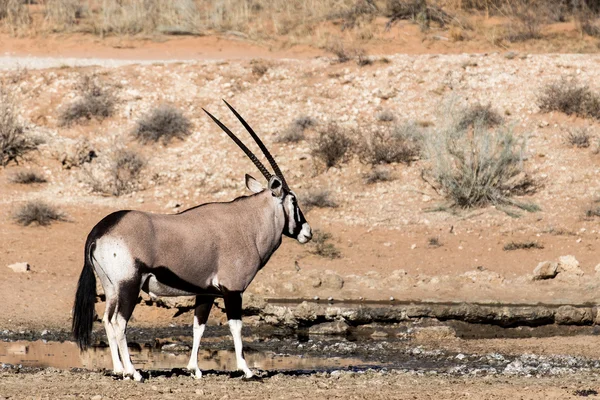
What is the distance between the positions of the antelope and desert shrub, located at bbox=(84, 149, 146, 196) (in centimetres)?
1030

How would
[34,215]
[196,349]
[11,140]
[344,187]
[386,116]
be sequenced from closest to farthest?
[196,349] → [34,215] → [344,187] → [11,140] → [386,116]

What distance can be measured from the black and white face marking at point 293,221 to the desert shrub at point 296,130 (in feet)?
37.7

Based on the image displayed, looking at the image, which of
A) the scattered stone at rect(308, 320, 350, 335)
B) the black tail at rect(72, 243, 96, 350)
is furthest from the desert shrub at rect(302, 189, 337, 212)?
the black tail at rect(72, 243, 96, 350)

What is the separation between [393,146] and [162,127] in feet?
14.9

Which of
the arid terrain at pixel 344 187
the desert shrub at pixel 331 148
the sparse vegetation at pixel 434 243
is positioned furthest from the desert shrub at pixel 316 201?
the sparse vegetation at pixel 434 243

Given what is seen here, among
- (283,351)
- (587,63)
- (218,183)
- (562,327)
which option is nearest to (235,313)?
(283,351)

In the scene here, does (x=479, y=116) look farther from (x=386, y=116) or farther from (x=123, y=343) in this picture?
(x=123, y=343)

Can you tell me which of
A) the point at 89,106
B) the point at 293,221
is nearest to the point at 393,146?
the point at 89,106

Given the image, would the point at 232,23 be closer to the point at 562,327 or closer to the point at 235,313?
the point at 562,327

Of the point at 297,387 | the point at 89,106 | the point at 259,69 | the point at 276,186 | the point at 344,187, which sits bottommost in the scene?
the point at 344,187

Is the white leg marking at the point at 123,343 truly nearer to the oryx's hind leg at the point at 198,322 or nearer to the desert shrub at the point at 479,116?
the oryx's hind leg at the point at 198,322

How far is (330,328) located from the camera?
1312 centimetres

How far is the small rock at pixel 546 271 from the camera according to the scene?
16000mm

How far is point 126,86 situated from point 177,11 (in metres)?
5.85
